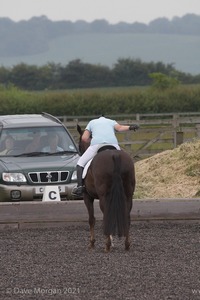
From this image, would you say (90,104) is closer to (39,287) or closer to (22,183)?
(22,183)

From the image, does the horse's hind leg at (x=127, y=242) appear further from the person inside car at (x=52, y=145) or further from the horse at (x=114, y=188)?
the person inside car at (x=52, y=145)

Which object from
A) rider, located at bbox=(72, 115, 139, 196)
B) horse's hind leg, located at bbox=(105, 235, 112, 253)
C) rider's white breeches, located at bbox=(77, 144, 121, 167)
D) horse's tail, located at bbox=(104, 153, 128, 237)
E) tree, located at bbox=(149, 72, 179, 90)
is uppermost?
rider, located at bbox=(72, 115, 139, 196)

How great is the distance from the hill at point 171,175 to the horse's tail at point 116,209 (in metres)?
5.90

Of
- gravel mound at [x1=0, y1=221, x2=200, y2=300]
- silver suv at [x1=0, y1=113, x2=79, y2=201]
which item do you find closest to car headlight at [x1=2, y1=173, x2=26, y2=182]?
silver suv at [x1=0, y1=113, x2=79, y2=201]

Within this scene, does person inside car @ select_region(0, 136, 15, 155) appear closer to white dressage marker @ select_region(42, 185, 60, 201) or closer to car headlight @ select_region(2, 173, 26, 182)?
car headlight @ select_region(2, 173, 26, 182)

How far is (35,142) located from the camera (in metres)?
17.8

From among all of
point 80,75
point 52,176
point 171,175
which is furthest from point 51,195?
point 80,75

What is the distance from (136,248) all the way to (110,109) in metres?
50.0

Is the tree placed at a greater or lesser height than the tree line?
greater

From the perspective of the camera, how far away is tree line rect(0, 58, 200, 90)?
365 ft

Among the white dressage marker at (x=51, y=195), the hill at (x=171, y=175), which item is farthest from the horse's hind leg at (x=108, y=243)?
the hill at (x=171, y=175)

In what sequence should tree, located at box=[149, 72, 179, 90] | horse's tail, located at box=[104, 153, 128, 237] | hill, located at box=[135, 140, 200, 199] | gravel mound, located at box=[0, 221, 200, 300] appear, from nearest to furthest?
gravel mound, located at box=[0, 221, 200, 300]
horse's tail, located at box=[104, 153, 128, 237]
hill, located at box=[135, 140, 200, 199]
tree, located at box=[149, 72, 179, 90]

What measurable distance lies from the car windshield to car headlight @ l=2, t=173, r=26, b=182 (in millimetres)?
922

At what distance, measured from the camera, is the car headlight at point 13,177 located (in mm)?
→ 16641
